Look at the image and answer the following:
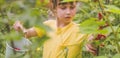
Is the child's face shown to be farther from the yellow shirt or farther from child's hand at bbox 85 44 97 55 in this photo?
child's hand at bbox 85 44 97 55

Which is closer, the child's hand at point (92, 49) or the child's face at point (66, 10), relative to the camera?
the child's hand at point (92, 49)

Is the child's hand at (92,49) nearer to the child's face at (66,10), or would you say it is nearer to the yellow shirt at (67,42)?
the yellow shirt at (67,42)

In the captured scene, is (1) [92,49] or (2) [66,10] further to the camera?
(2) [66,10]

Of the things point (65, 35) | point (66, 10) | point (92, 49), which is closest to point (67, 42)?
point (65, 35)

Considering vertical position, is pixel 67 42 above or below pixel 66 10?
below

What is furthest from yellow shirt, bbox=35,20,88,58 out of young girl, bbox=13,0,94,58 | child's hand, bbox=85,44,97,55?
child's hand, bbox=85,44,97,55

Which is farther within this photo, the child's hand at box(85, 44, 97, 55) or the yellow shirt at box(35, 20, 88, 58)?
the yellow shirt at box(35, 20, 88, 58)

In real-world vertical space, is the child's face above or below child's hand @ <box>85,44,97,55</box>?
above

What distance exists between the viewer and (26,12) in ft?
2.20

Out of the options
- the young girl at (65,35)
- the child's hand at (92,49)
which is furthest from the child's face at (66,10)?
the child's hand at (92,49)

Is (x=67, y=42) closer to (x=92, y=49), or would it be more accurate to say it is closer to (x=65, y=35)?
(x=65, y=35)

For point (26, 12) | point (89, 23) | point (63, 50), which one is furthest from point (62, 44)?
point (26, 12)

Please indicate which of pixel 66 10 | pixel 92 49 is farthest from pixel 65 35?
pixel 92 49

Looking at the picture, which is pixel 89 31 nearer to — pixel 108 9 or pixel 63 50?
pixel 108 9
